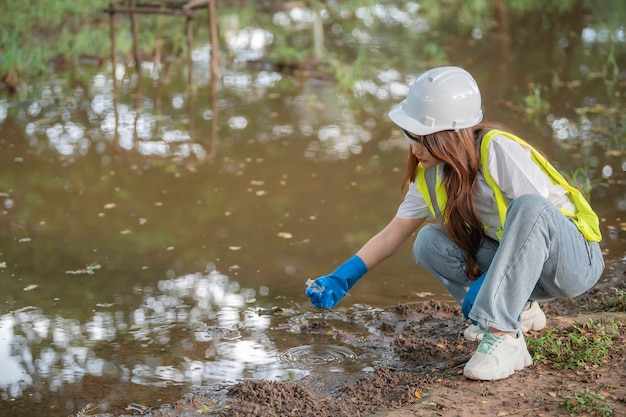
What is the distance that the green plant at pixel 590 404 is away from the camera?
2.88 m

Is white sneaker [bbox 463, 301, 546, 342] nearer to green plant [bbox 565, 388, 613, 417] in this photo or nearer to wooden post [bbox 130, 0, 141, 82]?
green plant [bbox 565, 388, 613, 417]

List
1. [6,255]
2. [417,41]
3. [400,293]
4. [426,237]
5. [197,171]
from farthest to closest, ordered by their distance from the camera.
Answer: [417,41]
[197,171]
[6,255]
[400,293]
[426,237]

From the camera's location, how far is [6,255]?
4.97 metres

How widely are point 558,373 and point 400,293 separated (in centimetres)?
136

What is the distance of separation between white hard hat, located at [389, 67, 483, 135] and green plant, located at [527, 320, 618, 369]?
0.93m

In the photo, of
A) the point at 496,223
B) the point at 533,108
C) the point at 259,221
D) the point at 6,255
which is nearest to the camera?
the point at 496,223

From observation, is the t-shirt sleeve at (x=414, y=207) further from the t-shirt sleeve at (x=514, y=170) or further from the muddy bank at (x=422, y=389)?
the muddy bank at (x=422, y=389)

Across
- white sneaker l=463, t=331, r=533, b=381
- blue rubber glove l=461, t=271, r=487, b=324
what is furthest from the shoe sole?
blue rubber glove l=461, t=271, r=487, b=324

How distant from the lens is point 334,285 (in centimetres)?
337

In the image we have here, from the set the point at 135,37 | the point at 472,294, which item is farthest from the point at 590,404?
the point at 135,37

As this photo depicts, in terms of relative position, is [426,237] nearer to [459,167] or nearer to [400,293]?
[459,167]

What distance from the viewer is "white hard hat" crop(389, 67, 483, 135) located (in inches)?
126

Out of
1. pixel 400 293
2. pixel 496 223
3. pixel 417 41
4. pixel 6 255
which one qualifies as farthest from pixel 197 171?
pixel 417 41

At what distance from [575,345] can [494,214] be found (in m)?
0.62
